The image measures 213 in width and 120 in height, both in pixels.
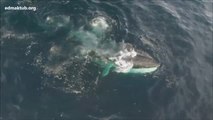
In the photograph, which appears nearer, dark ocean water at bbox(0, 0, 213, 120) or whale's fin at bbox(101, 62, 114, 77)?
dark ocean water at bbox(0, 0, 213, 120)

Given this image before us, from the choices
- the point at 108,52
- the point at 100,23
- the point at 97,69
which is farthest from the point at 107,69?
the point at 100,23

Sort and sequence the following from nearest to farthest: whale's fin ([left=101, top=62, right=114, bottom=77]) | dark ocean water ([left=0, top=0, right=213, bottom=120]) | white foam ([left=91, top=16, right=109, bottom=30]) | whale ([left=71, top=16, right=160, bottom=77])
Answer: dark ocean water ([left=0, top=0, right=213, bottom=120]) → whale's fin ([left=101, top=62, right=114, bottom=77]) → whale ([left=71, top=16, right=160, bottom=77]) → white foam ([left=91, top=16, right=109, bottom=30])

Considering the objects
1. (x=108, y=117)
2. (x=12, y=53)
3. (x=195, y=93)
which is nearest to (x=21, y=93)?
(x=12, y=53)

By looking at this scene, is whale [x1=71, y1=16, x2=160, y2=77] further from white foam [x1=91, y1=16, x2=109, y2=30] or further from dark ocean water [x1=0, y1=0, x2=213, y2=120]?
dark ocean water [x1=0, y1=0, x2=213, y2=120]

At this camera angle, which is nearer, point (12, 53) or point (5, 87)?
point (5, 87)

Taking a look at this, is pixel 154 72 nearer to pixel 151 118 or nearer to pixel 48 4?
pixel 151 118

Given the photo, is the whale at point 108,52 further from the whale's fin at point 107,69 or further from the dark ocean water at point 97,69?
the dark ocean water at point 97,69

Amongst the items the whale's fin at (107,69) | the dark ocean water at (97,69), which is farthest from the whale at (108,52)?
the dark ocean water at (97,69)

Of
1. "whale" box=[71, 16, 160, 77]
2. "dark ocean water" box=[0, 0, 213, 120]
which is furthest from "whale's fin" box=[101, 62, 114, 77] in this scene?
"dark ocean water" box=[0, 0, 213, 120]
